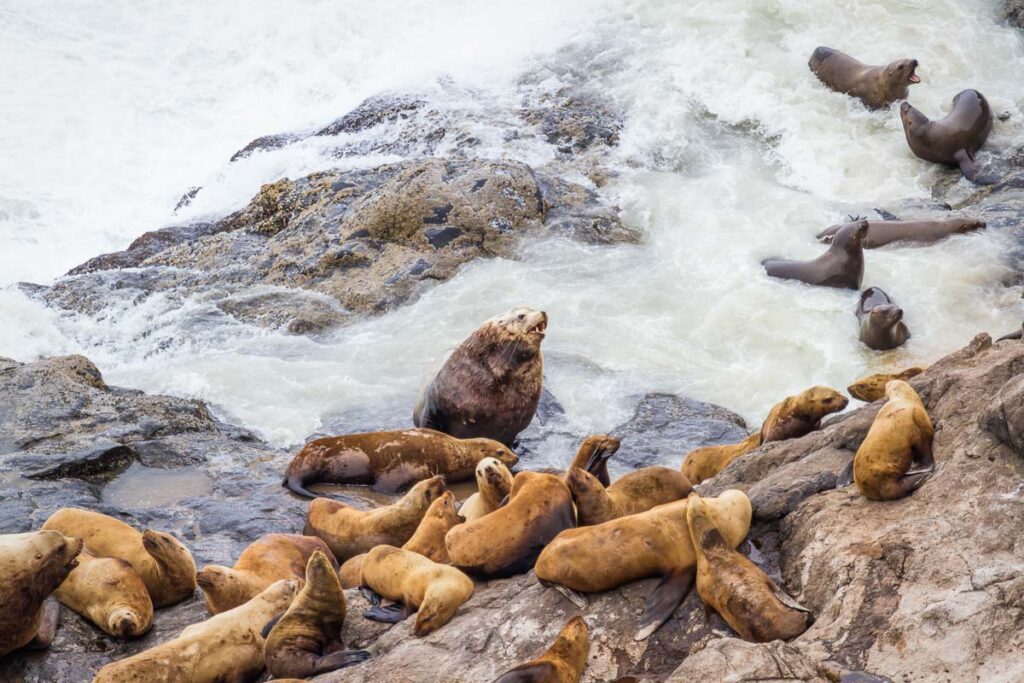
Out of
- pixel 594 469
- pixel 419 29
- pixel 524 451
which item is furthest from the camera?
pixel 419 29

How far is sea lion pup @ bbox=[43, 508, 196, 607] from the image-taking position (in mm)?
5168

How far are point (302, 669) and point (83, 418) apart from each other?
4.74 m

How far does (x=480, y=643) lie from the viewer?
13.1ft

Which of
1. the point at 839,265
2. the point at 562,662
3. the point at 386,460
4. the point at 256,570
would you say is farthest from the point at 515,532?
the point at 839,265

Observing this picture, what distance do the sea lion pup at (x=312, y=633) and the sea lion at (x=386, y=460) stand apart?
2697 mm

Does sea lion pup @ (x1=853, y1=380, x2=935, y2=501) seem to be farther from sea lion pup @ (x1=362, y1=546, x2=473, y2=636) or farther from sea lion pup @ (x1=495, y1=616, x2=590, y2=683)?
sea lion pup @ (x1=362, y1=546, x2=473, y2=636)

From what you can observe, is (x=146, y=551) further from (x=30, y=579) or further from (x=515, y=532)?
(x=515, y=532)

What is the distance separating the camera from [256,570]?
208 inches

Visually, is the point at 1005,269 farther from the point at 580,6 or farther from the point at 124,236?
the point at 124,236

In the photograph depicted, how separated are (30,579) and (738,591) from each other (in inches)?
119

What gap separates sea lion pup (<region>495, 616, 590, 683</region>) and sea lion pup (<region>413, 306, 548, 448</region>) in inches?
170

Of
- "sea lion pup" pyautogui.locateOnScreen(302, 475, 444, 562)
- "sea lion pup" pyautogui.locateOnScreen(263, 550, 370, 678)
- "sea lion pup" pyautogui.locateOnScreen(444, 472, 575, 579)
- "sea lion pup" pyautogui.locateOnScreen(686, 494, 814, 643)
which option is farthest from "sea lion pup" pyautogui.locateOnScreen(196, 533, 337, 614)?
"sea lion pup" pyautogui.locateOnScreen(686, 494, 814, 643)

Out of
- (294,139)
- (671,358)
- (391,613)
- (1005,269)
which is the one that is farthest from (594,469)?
(294,139)

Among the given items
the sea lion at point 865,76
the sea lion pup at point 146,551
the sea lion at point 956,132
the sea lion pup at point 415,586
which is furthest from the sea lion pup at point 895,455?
the sea lion at point 865,76
